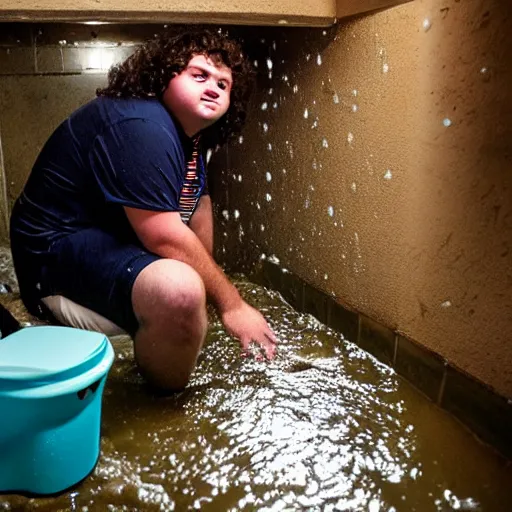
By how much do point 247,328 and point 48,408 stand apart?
97 centimetres

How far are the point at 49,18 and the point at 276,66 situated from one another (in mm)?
1571

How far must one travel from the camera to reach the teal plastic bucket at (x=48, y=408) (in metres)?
1.67

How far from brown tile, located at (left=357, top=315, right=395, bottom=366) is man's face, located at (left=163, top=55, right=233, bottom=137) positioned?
1.42 metres

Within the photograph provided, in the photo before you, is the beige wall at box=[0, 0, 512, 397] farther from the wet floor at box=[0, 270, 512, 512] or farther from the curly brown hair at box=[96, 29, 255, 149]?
the curly brown hair at box=[96, 29, 255, 149]

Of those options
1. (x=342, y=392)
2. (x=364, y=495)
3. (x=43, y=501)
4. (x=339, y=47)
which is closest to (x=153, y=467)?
(x=43, y=501)

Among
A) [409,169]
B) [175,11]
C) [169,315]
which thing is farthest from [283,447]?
[175,11]

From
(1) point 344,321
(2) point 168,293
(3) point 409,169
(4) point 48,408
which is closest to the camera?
(4) point 48,408

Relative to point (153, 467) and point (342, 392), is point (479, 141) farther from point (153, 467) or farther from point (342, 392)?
point (153, 467)

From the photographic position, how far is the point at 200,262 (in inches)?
95.1

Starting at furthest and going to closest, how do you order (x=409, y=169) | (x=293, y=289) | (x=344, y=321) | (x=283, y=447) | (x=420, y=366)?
1. (x=293, y=289)
2. (x=344, y=321)
3. (x=420, y=366)
4. (x=409, y=169)
5. (x=283, y=447)

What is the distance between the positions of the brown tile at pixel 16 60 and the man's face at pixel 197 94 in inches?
99.0

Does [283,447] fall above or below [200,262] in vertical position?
below

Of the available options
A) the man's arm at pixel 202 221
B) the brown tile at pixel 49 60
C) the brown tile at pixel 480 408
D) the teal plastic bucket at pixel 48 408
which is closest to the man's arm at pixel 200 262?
the teal plastic bucket at pixel 48 408

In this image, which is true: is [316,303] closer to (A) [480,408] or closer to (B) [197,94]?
(A) [480,408]
